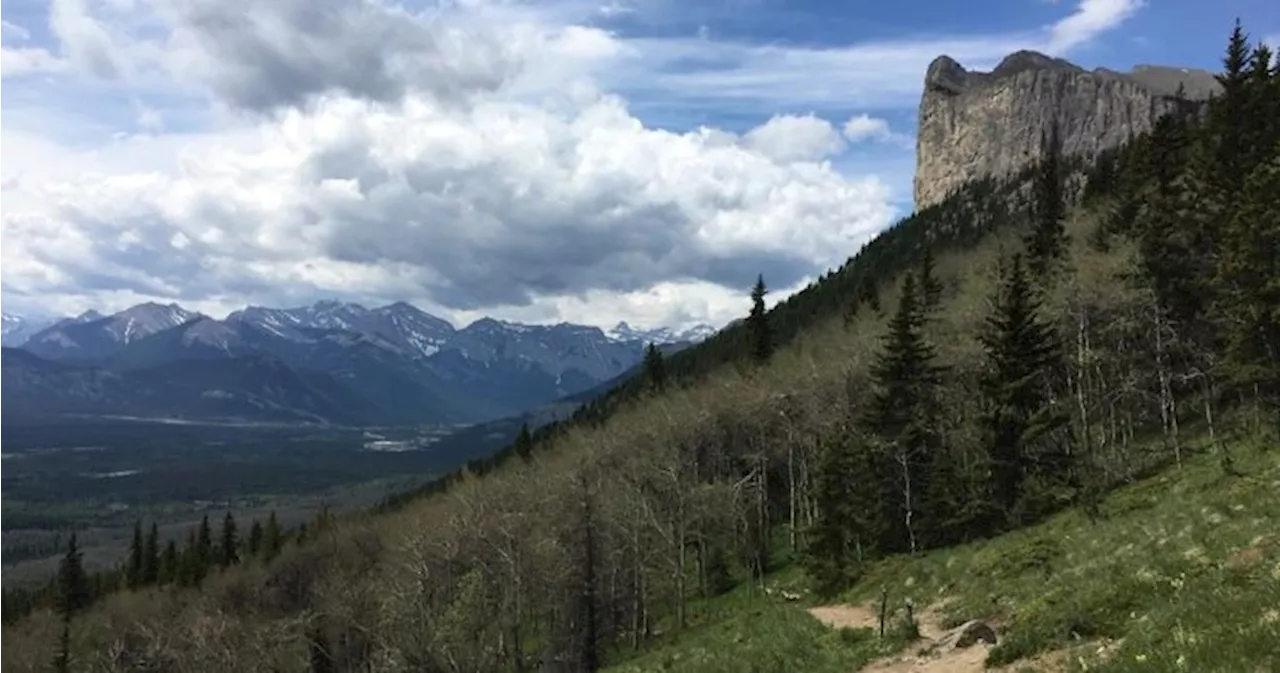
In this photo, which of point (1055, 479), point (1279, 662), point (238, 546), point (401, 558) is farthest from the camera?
point (238, 546)

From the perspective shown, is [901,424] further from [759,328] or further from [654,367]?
[654,367]

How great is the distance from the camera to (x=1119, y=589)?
1709 cm

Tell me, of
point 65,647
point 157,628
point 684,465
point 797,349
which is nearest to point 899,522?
point 684,465

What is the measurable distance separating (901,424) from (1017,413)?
10.2 metres

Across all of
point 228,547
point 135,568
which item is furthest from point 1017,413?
point 135,568

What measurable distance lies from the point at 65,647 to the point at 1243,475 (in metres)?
112

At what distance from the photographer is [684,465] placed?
2884 inches

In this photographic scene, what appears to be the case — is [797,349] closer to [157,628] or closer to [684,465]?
[684,465]

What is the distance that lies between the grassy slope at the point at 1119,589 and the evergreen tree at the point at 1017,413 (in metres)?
4.98

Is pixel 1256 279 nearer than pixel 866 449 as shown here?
Yes

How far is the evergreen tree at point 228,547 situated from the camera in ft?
431

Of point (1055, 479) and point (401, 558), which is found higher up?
point (1055, 479)

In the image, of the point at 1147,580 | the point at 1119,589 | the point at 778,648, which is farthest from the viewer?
the point at 778,648

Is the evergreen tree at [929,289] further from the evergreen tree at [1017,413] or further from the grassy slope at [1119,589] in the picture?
the grassy slope at [1119,589]
